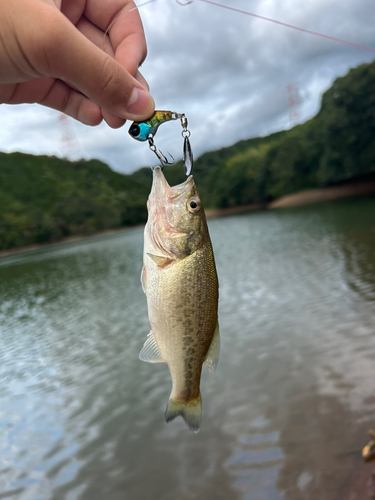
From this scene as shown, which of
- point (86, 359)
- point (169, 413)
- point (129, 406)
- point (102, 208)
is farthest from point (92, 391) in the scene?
point (102, 208)

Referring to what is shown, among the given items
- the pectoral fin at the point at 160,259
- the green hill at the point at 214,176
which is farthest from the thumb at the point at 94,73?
the green hill at the point at 214,176

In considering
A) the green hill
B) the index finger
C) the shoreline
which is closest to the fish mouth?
the index finger

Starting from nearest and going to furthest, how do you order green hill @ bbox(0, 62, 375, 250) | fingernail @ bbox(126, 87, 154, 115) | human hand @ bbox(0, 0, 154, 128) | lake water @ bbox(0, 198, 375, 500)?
human hand @ bbox(0, 0, 154, 128) → fingernail @ bbox(126, 87, 154, 115) → lake water @ bbox(0, 198, 375, 500) → green hill @ bbox(0, 62, 375, 250)

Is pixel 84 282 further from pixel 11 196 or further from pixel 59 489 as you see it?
pixel 11 196

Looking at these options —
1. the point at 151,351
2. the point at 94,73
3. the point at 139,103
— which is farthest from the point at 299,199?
the point at 94,73

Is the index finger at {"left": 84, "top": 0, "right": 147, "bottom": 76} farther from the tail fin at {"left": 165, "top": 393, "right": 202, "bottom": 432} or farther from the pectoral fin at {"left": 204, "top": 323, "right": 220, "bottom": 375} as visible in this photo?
the tail fin at {"left": 165, "top": 393, "right": 202, "bottom": 432}

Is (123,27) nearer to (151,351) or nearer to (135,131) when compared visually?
(135,131)

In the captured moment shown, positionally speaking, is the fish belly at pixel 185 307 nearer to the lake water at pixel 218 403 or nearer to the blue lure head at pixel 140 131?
the blue lure head at pixel 140 131
